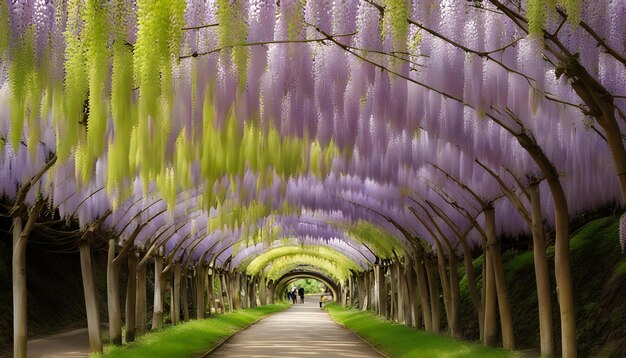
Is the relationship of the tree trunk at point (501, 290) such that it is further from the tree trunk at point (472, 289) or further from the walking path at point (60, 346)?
the walking path at point (60, 346)

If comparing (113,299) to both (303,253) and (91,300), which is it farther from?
(303,253)

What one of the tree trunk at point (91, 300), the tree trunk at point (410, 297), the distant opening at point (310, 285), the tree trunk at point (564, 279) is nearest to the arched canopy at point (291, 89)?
the tree trunk at point (564, 279)

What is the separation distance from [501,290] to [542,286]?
288 cm

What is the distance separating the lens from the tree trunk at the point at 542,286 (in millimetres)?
12158

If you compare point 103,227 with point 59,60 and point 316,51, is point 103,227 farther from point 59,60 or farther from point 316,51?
point 59,60

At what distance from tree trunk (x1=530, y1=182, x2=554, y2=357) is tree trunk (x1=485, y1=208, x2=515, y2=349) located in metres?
2.41

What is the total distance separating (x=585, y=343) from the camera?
15.4 metres

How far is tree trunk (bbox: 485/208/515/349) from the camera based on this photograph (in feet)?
49.0

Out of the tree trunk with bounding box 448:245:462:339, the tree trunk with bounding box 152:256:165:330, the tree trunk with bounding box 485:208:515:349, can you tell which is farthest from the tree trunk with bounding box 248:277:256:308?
the tree trunk with bounding box 485:208:515:349

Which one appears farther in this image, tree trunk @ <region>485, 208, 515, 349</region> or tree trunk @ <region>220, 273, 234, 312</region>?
tree trunk @ <region>220, 273, 234, 312</region>

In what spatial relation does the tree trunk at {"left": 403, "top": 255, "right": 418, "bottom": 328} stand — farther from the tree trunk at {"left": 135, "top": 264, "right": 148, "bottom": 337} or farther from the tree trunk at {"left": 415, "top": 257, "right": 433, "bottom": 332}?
the tree trunk at {"left": 135, "top": 264, "right": 148, "bottom": 337}

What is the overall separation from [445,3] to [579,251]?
13662mm

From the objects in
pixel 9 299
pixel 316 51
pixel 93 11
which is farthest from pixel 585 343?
pixel 9 299

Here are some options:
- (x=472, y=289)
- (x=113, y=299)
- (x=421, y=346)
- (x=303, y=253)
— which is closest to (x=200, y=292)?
(x=113, y=299)
